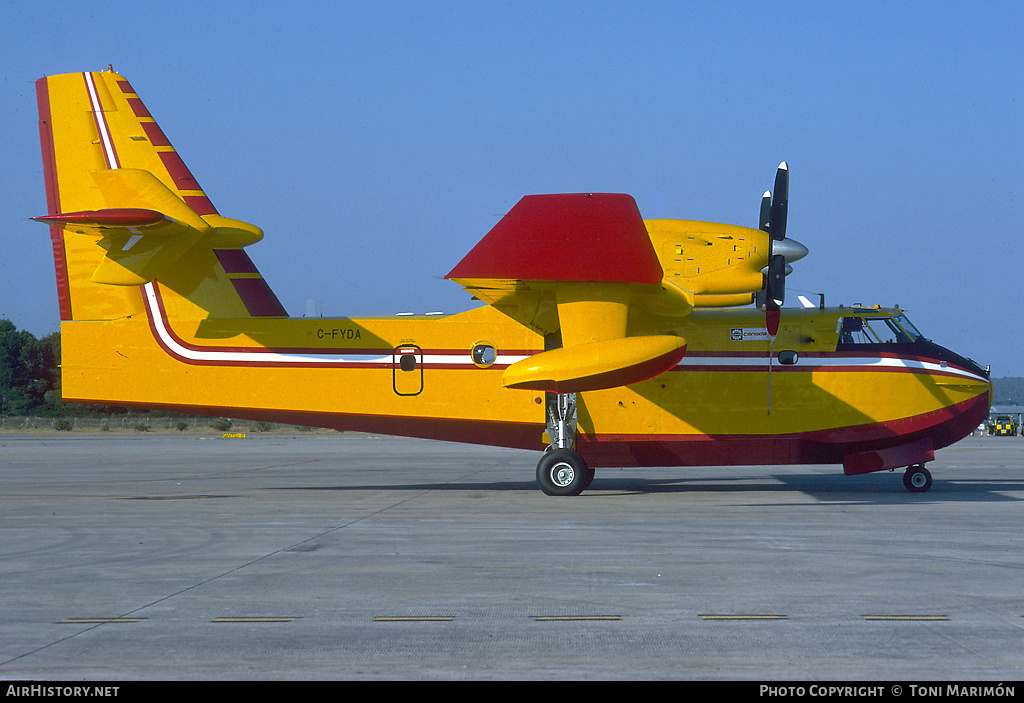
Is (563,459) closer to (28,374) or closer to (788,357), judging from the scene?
(788,357)

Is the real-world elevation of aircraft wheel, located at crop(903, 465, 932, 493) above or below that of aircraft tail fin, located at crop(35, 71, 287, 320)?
below

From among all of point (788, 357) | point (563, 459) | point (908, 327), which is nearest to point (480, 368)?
point (563, 459)

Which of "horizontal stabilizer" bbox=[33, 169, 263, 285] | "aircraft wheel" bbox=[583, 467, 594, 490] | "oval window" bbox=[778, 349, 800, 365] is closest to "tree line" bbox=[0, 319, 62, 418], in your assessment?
"horizontal stabilizer" bbox=[33, 169, 263, 285]

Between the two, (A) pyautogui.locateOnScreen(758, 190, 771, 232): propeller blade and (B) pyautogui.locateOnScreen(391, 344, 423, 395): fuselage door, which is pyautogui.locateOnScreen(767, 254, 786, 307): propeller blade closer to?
(A) pyautogui.locateOnScreen(758, 190, 771, 232): propeller blade

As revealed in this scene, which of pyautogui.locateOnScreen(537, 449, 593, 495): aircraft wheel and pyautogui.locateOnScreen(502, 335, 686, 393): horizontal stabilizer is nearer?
pyautogui.locateOnScreen(502, 335, 686, 393): horizontal stabilizer

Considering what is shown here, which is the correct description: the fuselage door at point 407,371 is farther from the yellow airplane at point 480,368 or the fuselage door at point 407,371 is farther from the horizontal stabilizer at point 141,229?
the horizontal stabilizer at point 141,229

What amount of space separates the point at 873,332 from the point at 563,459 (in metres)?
6.96

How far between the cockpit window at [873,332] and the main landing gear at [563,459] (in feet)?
19.1

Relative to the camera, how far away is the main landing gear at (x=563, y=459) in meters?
17.0

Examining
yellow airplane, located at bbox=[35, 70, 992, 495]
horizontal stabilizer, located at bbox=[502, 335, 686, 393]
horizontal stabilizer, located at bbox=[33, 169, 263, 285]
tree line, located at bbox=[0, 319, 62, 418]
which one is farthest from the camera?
tree line, located at bbox=[0, 319, 62, 418]

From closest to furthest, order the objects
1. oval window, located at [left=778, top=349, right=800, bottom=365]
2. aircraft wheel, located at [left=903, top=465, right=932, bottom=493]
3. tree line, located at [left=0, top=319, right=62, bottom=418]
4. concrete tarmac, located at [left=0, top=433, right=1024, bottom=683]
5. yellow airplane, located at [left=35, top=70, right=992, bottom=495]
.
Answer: concrete tarmac, located at [left=0, top=433, right=1024, bottom=683], yellow airplane, located at [left=35, top=70, right=992, bottom=495], oval window, located at [left=778, top=349, right=800, bottom=365], aircraft wheel, located at [left=903, top=465, right=932, bottom=493], tree line, located at [left=0, top=319, right=62, bottom=418]

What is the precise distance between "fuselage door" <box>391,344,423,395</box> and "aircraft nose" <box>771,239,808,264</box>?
7.32 metres

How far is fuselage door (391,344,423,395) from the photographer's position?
17734 millimetres

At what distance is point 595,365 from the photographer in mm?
15219
